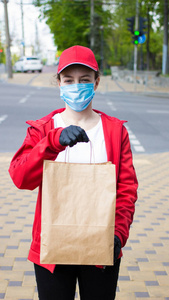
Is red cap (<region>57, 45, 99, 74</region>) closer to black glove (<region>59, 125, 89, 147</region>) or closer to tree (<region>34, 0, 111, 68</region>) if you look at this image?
black glove (<region>59, 125, 89, 147</region>)

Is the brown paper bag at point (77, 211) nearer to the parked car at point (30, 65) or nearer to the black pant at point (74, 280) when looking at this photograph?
the black pant at point (74, 280)

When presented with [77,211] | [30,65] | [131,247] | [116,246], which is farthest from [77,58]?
[30,65]

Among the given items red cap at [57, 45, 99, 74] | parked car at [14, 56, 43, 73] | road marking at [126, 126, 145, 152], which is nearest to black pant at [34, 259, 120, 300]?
red cap at [57, 45, 99, 74]

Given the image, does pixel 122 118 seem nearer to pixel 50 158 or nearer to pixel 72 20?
pixel 50 158

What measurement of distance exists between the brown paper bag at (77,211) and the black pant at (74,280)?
243 mm

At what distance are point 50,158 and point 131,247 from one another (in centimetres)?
290

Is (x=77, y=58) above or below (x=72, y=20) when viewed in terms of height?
below

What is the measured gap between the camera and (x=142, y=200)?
633 cm

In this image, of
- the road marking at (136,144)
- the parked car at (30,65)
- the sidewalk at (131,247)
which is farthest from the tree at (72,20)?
the sidewalk at (131,247)

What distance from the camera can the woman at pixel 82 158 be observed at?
2074mm

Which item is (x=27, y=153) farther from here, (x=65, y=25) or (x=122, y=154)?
(x=65, y=25)

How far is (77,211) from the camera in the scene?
1.82 meters

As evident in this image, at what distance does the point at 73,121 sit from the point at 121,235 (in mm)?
637

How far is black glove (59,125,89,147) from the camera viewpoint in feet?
5.85
